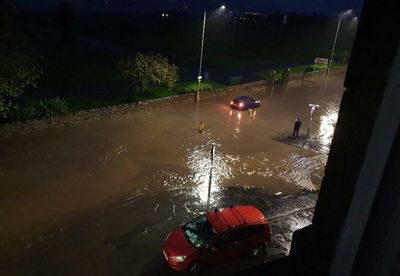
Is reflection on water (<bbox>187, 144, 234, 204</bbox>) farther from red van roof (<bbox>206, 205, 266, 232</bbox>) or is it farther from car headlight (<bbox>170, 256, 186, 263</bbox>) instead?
car headlight (<bbox>170, 256, 186, 263</bbox>)

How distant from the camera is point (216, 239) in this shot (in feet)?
38.2

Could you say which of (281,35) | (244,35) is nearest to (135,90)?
(244,35)

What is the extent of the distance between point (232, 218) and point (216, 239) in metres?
0.98

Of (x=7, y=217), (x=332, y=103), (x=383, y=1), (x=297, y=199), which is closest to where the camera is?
(x=383, y=1)

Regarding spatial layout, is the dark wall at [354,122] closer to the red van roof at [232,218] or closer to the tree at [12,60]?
the red van roof at [232,218]

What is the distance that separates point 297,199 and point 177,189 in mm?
5329

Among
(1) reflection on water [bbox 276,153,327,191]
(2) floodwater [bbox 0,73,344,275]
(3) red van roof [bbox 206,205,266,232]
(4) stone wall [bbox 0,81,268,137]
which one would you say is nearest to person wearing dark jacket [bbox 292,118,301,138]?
(2) floodwater [bbox 0,73,344,275]

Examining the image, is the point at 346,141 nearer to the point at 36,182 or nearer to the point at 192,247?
the point at 192,247

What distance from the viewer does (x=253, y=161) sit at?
65.3 ft

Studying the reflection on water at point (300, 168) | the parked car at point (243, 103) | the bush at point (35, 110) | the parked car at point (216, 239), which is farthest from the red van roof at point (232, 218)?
the parked car at point (243, 103)

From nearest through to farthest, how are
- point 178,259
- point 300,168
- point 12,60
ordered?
point 178,259, point 12,60, point 300,168

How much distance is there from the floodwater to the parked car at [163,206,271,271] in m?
0.76

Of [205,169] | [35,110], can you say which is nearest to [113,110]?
[35,110]

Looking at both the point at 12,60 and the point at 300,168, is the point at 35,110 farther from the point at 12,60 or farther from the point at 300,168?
the point at 300,168
